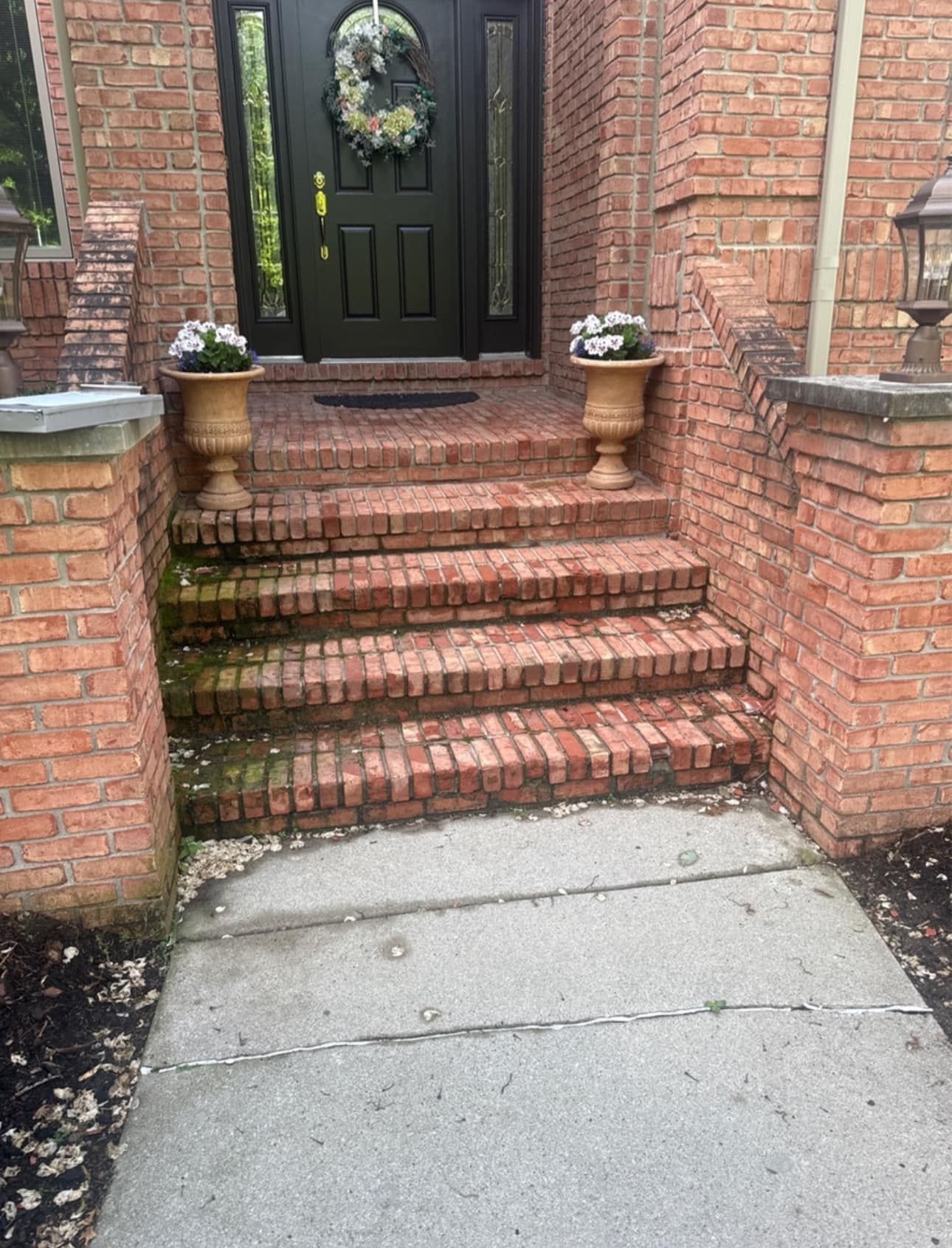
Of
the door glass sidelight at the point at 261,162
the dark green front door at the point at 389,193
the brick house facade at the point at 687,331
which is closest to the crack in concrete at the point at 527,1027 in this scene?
the brick house facade at the point at 687,331

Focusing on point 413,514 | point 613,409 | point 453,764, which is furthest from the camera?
point 613,409

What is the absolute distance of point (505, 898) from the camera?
7.41 feet

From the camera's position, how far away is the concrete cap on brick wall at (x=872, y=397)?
2037 millimetres

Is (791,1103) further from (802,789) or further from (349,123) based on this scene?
(349,123)

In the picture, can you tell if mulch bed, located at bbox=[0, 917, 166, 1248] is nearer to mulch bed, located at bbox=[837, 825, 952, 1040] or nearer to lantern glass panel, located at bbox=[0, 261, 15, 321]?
lantern glass panel, located at bbox=[0, 261, 15, 321]

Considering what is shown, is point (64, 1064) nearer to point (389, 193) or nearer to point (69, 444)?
point (69, 444)

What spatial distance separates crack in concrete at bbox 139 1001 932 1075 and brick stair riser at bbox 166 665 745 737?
45.2 inches

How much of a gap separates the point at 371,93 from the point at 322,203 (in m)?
0.67

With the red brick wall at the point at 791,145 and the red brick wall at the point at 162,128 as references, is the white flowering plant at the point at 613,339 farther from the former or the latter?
the red brick wall at the point at 162,128

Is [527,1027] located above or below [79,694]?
below

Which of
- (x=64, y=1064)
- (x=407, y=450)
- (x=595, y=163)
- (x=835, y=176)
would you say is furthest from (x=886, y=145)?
(x=64, y=1064)

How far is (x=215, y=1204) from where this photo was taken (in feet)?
4.91

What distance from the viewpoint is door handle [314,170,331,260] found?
518 cm

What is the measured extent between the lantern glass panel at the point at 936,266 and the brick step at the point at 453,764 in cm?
134
